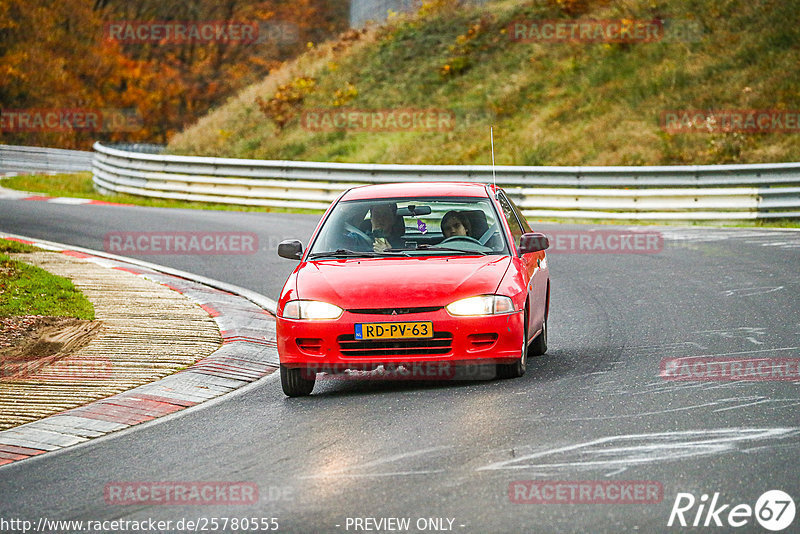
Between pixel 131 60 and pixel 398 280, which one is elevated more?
pixel 131 60

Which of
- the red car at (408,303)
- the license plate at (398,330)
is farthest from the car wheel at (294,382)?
the license plate at (398,330)

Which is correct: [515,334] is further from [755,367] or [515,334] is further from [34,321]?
[34,321]

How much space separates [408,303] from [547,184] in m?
15.5

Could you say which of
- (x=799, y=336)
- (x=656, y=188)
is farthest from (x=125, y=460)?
(x=656, y=188)

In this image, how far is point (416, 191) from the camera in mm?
9602

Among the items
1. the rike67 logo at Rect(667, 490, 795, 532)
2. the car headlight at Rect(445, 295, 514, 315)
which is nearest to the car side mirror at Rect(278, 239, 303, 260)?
the car headlight at Rect(445, 295, 514, 315)

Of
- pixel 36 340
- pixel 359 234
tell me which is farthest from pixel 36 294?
pixel 359 234

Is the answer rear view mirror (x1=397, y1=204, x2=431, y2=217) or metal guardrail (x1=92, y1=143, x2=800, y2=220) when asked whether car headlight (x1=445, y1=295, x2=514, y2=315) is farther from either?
metal guardrail (x1=92, y1=143, x2=800, y2=220)

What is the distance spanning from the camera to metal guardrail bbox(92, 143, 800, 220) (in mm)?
21016

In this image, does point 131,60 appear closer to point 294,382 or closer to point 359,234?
point 359,234

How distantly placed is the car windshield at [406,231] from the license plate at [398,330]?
3.32 ft

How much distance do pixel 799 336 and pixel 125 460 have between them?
5.92 metres

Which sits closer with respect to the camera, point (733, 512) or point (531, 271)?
point (733, 512)

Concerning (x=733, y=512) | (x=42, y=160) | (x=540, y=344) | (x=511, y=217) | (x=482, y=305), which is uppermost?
(x=511, y=217)
